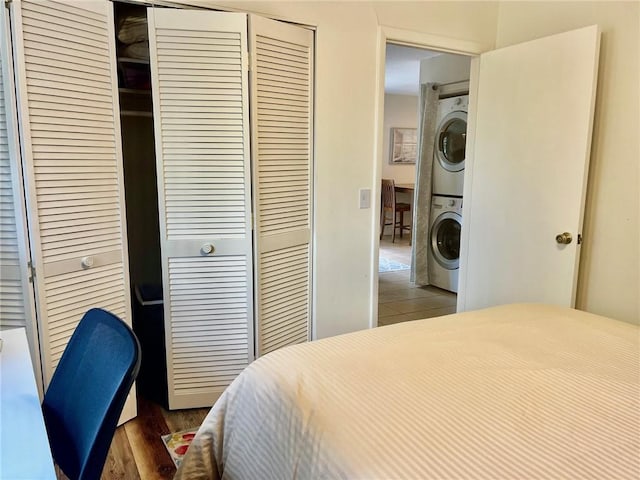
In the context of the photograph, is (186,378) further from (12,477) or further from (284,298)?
(12,477)

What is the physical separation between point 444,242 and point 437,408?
12.0ft

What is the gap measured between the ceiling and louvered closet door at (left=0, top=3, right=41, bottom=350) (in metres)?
2.52

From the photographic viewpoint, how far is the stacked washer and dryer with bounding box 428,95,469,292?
171 inches

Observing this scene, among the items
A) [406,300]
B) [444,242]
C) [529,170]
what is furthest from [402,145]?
[529,170]

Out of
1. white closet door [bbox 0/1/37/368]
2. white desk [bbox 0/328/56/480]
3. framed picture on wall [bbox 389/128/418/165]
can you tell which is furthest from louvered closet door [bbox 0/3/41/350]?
framed picture on wall [bbox 389/128/418/165]

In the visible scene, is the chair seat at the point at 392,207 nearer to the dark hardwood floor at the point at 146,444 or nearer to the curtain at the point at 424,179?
the curtain at the point at 424,179

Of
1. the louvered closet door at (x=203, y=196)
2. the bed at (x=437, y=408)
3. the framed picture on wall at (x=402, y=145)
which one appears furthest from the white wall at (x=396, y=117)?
the bed at (x=437, y=408)

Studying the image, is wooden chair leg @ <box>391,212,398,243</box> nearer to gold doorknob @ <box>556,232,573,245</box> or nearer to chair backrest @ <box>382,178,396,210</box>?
chair backrest @ <box>382,178,396,210</box>

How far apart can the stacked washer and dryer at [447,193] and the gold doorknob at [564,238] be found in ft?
6.31

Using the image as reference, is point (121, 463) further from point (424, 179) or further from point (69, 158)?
point (424, 179)

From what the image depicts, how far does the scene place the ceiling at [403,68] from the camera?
174 inches

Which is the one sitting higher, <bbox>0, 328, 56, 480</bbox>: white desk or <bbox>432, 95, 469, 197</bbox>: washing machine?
<bbox>432, 95, 469, 197</bbox>: washing machine

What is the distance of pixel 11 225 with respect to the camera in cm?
181

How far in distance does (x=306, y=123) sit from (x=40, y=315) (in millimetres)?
1470
